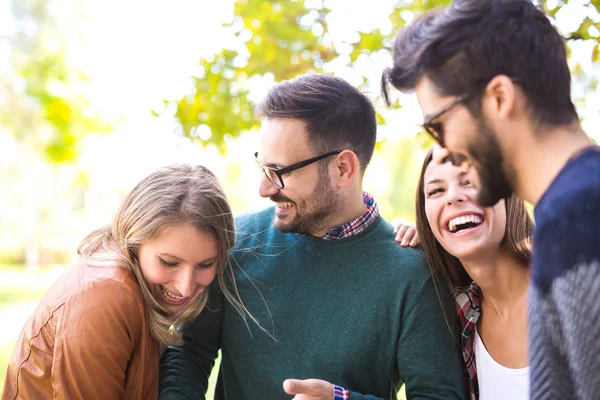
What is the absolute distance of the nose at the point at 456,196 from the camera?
2287 mm

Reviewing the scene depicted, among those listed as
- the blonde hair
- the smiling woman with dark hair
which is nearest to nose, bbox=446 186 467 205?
the smiling woman with dark hair

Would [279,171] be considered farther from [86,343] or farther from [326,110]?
[86,343]

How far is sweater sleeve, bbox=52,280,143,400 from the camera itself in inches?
84.7

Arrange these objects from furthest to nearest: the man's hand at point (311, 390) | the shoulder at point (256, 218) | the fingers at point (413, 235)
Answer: the shoulder at point (256, 218) → the fingers at point (413, 235) → the man's hand at point (311, 390)

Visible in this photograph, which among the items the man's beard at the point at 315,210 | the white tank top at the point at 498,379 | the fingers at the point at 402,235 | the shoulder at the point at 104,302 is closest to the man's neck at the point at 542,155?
the white tank top at the point at 498,379

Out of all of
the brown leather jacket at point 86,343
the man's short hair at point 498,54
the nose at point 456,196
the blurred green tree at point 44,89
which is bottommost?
the brown leather jacket at point 86,343

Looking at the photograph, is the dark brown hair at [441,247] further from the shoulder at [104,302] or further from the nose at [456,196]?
the shoulder at [104,302]

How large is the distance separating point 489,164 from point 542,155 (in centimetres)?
12

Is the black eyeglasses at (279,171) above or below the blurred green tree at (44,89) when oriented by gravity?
below

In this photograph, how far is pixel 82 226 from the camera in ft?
62.3

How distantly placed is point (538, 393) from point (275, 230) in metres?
1.50

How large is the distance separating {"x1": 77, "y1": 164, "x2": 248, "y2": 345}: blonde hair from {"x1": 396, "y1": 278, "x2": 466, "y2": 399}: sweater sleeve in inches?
26.5

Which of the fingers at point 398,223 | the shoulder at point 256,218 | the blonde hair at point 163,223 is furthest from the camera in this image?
the shoulder at point 256,218

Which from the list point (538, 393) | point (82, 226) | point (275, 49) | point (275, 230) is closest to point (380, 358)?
point (275, 230)
